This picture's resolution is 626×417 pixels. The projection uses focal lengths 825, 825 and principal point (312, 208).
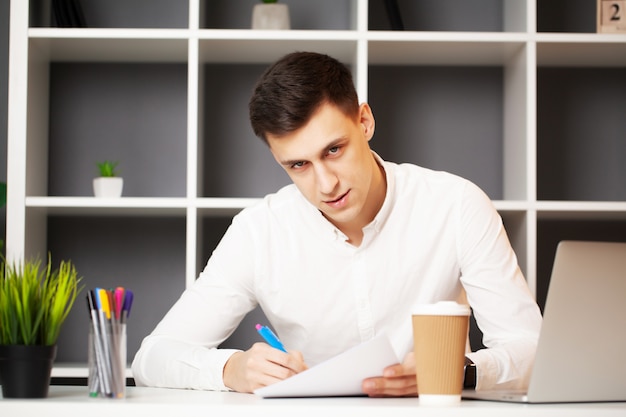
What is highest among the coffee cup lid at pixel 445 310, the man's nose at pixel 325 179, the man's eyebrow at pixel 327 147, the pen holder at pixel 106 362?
the man's eyebrow at pixel 327 147

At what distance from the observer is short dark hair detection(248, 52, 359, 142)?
1692 mm

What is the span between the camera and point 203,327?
1.83m

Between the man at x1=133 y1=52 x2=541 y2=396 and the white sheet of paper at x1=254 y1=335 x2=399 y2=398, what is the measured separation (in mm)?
531

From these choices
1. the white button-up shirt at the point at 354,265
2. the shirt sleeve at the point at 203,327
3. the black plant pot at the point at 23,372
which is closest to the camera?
the black plant pot at the point at 23,372

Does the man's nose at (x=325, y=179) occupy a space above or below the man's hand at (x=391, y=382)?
above

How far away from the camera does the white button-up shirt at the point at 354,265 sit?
191 centimetres

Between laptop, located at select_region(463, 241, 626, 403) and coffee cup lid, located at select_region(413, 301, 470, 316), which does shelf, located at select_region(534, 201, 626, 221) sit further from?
coffee cup lid, located at select_region(413, 301, 470, 316)

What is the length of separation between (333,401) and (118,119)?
1.96 m

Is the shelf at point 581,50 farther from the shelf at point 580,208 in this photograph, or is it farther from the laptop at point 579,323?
the laptop at point 579,323

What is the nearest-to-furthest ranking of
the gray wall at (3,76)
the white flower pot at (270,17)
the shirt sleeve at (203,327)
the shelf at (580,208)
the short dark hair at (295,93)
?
the shirt sleeve at (203,327) < the short dark hair at (295,93) < the shelf at (580,208) < the white flower pot at (270,17) < the gray wall at (3,76)

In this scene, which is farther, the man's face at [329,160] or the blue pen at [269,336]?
the man's face at [329,160]

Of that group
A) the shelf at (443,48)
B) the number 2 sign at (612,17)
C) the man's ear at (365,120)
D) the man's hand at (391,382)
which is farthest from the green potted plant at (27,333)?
the number 2 sign at (612,17)

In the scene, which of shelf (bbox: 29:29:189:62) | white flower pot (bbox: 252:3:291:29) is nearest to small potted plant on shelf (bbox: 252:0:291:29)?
white flower pot (bbox: 252:3:291:29)

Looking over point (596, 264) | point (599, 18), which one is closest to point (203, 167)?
point (599, 18)
